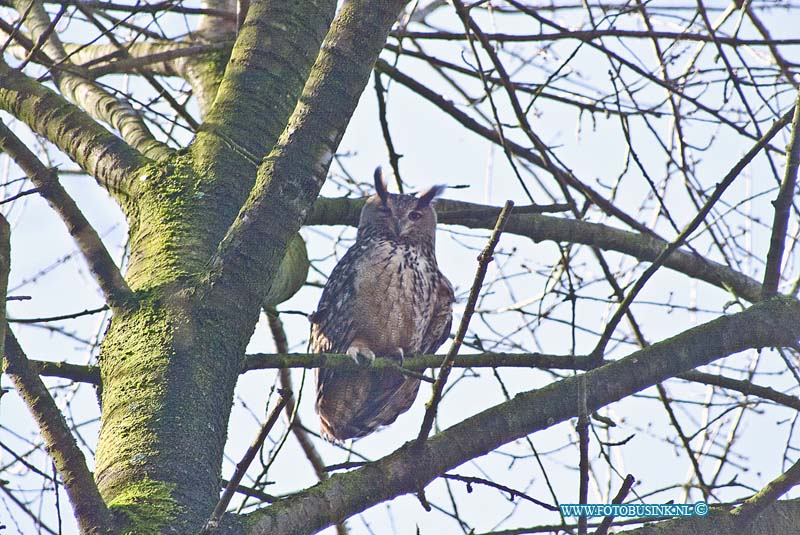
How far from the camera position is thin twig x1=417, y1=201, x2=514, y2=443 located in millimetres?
1804

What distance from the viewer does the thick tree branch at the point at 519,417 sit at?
1.97 m

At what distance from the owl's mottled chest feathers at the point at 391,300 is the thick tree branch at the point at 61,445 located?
2.27 meters

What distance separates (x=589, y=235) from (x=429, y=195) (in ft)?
4.83

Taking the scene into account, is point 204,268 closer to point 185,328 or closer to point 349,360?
point 185,328

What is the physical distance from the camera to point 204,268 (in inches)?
88.4

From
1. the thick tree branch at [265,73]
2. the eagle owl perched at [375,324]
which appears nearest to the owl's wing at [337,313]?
the eagle owl perched at [375,324]

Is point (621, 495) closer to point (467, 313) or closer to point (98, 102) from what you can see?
point (467, 313)

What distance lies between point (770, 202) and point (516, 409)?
1.00 meters

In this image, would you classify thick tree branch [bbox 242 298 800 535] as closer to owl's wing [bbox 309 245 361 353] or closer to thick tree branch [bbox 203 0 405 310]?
thick tree branch [bbox 203 0 405 310]

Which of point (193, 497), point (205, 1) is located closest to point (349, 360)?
point (193, 497)

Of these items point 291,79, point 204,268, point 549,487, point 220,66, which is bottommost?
point 549,487

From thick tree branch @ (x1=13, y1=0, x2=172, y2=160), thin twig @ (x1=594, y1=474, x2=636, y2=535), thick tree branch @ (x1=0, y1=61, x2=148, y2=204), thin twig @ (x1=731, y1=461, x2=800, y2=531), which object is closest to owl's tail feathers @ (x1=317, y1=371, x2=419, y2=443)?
thick tree branch @ (x1=13, y1=0, x2=172, y2=160)

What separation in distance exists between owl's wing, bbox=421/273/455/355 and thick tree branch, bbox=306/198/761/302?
63cm

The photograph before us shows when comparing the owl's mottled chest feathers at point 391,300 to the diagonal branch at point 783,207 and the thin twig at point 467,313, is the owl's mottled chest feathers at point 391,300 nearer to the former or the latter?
the diagonal branch at point 783,207
